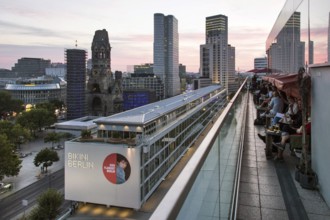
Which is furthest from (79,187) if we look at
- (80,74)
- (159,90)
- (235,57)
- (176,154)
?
(235,57)

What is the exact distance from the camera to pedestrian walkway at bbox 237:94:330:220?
402 centimetres

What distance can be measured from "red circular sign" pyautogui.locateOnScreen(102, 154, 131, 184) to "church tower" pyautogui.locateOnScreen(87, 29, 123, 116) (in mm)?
71272

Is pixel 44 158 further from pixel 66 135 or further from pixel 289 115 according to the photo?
pixel 289 115

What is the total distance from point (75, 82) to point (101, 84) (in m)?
9.46

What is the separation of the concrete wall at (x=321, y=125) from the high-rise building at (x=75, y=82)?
291 ft

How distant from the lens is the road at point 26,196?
27.0m

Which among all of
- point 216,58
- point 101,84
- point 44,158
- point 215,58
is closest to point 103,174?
point 44,158

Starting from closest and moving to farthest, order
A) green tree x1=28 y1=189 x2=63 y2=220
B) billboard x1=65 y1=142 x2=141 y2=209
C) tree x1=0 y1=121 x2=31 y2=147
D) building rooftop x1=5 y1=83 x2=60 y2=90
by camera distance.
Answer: green tree x1=28 y1=189 x2=63 y2=220 < billboard x1=65 y1=142 x2=141 y2=209 < tree x1=0 y1=121 x2=31 y2=147 < building rooftop x1=5 y1=83 x2=60 y2=90

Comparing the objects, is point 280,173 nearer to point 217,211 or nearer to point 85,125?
point 217,211

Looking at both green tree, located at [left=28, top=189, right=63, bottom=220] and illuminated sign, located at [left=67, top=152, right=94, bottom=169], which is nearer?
green tree, located at [left=28, top=189, right=63, bottom=220]

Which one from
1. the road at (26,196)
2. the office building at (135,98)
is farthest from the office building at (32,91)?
the road at (26,196)

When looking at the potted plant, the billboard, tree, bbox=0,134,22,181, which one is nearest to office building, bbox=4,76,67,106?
tree, bbox=0,134,22,181

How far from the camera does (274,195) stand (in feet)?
15.1

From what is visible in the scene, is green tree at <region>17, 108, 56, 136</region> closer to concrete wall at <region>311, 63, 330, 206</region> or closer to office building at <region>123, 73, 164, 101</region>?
concrete wall at <region>311, 63, 330, 206</region>
